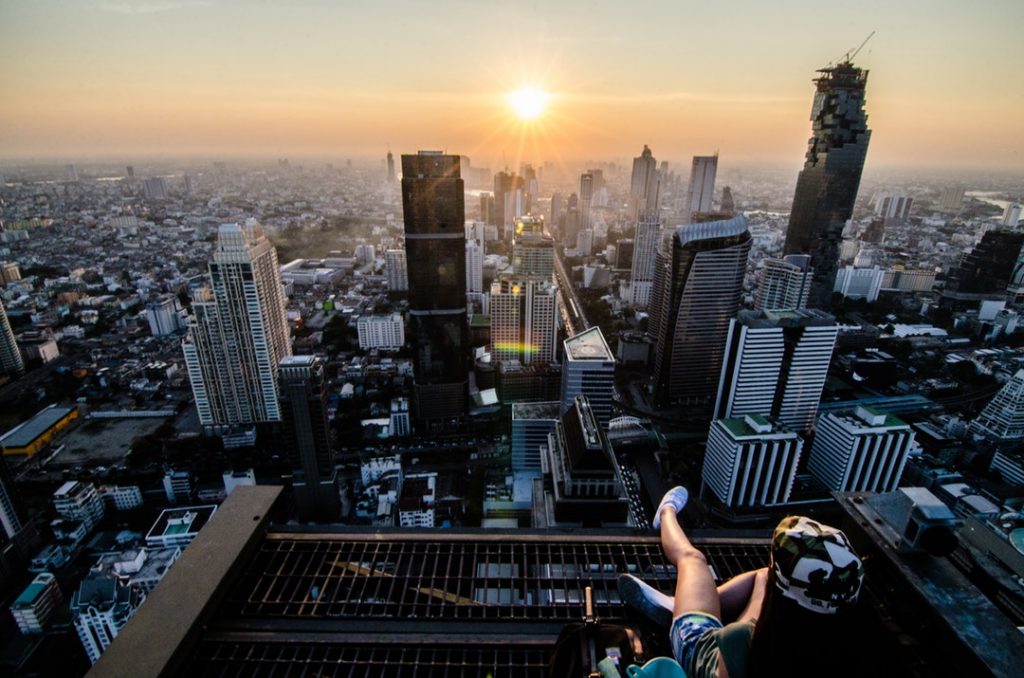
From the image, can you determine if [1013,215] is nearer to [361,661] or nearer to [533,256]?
[533,256]

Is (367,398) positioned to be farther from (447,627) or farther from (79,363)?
(447,627)

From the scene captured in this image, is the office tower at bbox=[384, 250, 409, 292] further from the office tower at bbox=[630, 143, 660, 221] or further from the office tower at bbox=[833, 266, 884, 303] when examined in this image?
the office tower at bbox=[630, 143, 660, 221]

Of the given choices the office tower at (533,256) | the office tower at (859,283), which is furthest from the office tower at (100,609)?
the office tower at (859,283)

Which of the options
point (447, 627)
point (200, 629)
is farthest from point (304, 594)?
point (447, 627)

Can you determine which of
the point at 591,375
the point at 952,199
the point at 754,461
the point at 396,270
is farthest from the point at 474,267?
the point at 952,199

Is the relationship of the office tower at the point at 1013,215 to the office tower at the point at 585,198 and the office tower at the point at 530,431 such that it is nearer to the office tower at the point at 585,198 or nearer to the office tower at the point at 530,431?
the office tower at the point at 585,198

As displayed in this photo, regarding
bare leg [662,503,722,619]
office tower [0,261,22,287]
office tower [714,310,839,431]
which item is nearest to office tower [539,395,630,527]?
bare leg [662,503,722,619]

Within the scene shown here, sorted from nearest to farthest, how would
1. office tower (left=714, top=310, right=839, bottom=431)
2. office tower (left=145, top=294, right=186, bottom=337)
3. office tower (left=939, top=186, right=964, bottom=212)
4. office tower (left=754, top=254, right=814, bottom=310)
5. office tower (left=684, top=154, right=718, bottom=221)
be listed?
office tower (left=714, top=310, right=839, bottom=431), office tower (left=754, top=254, right=814, bottom=310), office tower (left=145, top=294, right=186, bottom=337), office tower (left=939, top=186, right=964, bottom=212), office tower (left=684, top=154, right=718, bottom=221)
